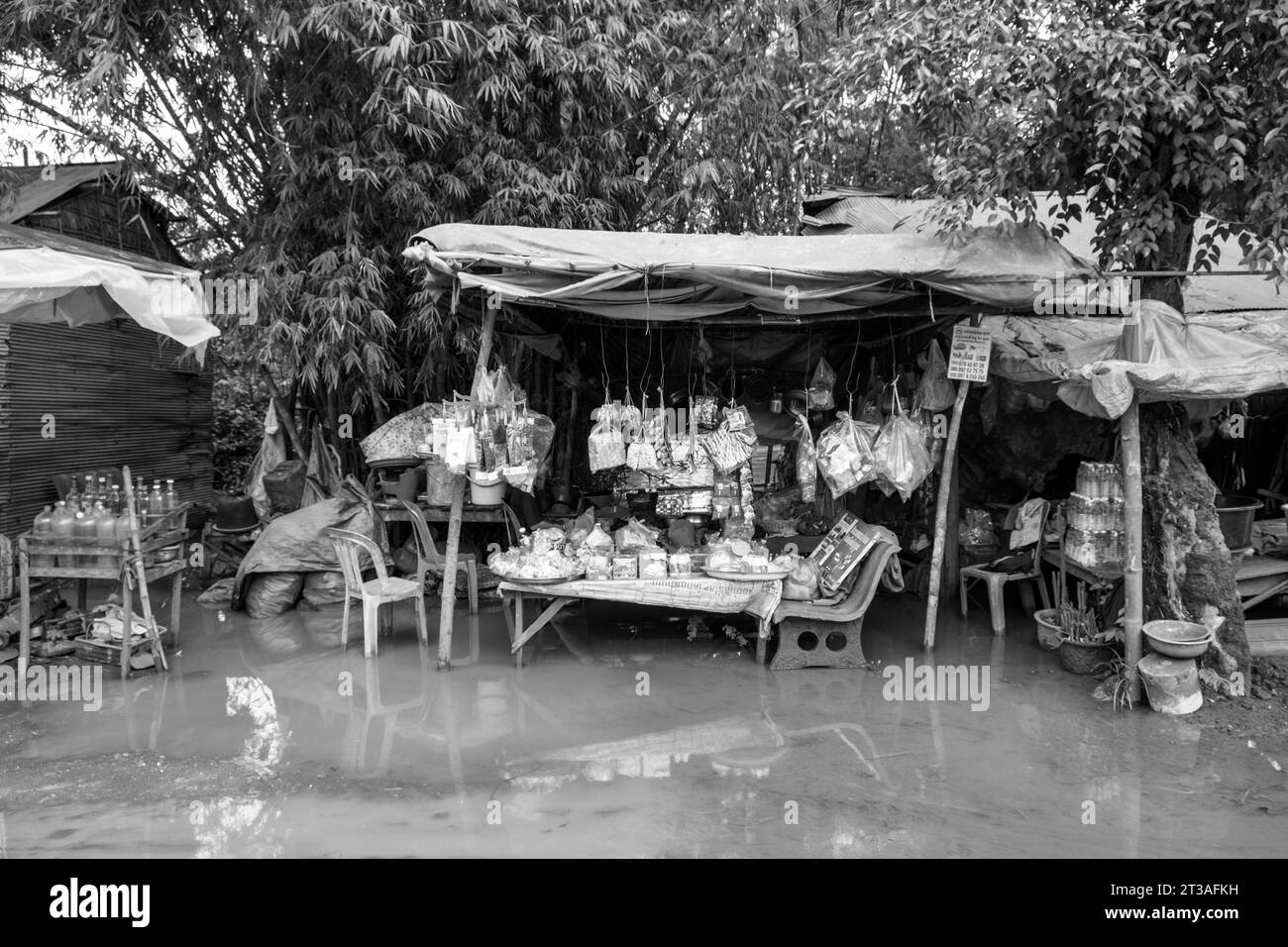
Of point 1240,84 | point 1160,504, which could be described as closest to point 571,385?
point 1160,504

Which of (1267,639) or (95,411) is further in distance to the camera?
(95,411)

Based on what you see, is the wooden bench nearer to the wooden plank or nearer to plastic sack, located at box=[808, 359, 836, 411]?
Result: plastic sack, located at box=[808, 359, 836, 411]

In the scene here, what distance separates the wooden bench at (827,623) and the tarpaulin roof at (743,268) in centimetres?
179

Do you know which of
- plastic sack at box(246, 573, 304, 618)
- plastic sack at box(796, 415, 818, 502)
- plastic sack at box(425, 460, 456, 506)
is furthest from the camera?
plastic sack at box(246, 573, 304, 618)

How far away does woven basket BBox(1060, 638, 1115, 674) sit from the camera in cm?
568

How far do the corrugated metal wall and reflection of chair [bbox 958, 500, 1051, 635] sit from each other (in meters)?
8.47

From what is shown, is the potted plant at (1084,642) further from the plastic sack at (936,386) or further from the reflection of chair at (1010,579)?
Answer: the plastic sack at (936,386)

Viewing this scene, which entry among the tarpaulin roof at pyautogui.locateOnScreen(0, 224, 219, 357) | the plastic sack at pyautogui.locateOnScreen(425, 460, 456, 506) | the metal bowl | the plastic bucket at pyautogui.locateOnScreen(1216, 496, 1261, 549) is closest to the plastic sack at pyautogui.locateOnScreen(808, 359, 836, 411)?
the metal bowl

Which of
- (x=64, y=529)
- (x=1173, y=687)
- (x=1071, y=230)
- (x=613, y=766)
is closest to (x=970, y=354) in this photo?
(x=1173, y=687)

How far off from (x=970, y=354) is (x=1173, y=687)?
96.1 inches

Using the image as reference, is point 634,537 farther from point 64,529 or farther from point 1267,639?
A: point 1267,639

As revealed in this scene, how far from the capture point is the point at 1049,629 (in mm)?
6234

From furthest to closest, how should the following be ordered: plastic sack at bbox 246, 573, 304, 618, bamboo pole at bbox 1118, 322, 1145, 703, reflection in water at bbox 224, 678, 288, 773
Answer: plastic sack at bbox 246, 573, 304, 618, bamboo pole at bbox 1118, 322, 1145, 703, reflection in water at bbox 224, 678, 288, 773

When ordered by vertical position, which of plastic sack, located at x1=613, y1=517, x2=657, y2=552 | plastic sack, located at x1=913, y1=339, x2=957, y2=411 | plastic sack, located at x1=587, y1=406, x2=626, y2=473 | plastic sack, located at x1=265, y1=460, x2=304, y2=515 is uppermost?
plastic sack, located at x1=913, y1=339, x2=957, y2=411
